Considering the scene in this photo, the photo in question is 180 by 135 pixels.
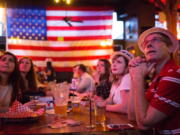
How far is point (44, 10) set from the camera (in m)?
8.65

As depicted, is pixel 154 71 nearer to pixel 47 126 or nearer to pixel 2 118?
pixel 47 126

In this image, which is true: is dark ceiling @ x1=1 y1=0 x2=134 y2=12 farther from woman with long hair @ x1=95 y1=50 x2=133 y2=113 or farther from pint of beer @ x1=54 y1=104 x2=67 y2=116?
pint of beer @ x1=54 y1=104 x2=67 y2=116

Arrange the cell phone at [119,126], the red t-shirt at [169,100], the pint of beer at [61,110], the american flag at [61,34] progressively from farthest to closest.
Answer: the american flag at [61,34] → the pint of beer at [61,110] → the cell phone at [119,126] → the red t-shirt at [169,100]

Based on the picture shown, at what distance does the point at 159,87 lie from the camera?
150 cm

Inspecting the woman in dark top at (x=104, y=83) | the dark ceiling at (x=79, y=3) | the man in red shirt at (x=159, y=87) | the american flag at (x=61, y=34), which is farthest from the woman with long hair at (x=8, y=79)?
the dark ceiling at (x=79, y=3)

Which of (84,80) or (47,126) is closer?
(47,126)

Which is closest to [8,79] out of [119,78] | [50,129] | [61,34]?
[119,78]

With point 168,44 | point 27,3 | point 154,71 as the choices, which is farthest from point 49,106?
point 27,3

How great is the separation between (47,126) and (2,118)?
13.9 inches

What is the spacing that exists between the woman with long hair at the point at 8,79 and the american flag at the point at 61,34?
5.71 metres

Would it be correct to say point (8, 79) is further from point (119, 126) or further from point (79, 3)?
point (79, 3)

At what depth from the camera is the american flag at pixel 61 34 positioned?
8.47 meters

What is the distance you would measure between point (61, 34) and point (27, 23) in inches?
48.6

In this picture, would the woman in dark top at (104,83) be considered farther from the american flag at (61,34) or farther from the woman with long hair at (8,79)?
the american flag at (61,34)
